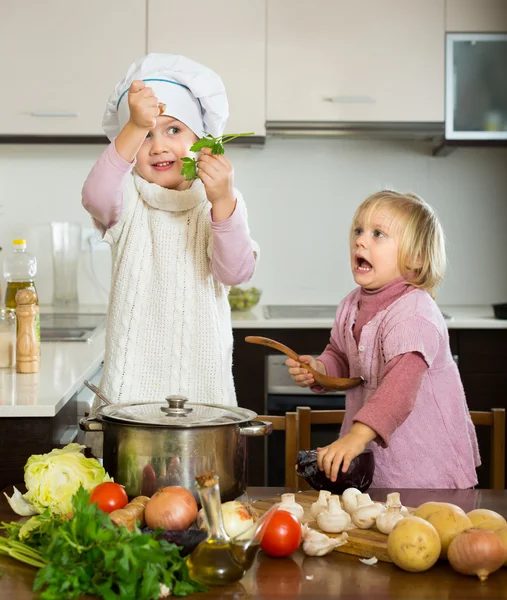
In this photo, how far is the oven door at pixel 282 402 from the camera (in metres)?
2.96

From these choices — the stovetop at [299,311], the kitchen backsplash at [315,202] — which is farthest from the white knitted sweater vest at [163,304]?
the kitchen backsplash at [315,202]

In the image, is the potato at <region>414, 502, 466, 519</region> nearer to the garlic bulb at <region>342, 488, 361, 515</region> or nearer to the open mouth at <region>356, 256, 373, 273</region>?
the garlic bulb at <region>342, 488, 361, 515</region>

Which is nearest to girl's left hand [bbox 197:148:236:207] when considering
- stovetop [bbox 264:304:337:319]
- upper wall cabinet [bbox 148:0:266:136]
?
stovetop [bbox 264:304:337:319]

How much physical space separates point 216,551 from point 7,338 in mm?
1130

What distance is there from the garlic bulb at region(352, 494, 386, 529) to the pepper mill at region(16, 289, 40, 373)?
0.98 meters

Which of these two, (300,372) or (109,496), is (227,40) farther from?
(109,496)

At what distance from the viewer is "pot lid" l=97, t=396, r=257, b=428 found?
3.50 ft

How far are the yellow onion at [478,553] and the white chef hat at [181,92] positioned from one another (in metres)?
1.01

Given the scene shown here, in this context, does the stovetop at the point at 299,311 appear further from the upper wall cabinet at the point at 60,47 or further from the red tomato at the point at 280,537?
the red tomato at the point at 280,537

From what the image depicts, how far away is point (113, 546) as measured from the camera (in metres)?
0.85

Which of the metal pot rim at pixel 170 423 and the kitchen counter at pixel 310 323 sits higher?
the kitchen counter at pixel 310 323

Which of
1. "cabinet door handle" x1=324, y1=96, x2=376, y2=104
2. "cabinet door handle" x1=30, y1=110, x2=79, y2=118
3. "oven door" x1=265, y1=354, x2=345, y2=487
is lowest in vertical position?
"oven door" x1=265, y1=354, x2=345, y2=487

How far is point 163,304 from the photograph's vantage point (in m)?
1.68

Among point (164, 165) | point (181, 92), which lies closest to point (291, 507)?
point (164, 165)
